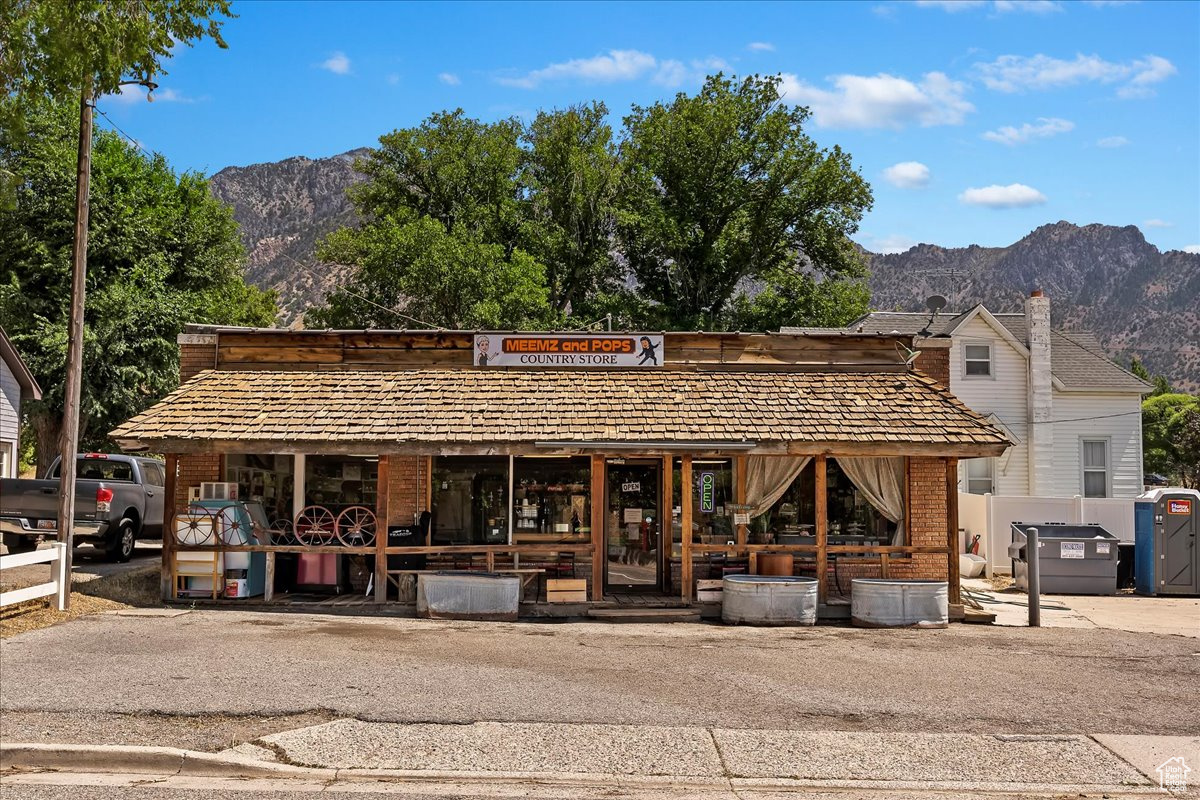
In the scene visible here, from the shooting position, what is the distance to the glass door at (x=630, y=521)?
1702 cm

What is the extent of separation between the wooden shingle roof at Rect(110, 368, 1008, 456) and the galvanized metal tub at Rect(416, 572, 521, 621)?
191 centimetres

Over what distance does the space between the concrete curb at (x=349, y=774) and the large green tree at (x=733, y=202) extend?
32.2 metres

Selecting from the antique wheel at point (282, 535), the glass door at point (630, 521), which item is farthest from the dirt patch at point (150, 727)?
the glass door at point (630, 521)

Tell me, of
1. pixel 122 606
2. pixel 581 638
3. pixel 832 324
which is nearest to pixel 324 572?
pixel 122 606

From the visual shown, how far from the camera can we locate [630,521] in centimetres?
1711

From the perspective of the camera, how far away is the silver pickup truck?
1773cm

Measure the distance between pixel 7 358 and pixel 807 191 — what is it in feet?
90.5

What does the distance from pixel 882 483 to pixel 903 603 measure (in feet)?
7.71

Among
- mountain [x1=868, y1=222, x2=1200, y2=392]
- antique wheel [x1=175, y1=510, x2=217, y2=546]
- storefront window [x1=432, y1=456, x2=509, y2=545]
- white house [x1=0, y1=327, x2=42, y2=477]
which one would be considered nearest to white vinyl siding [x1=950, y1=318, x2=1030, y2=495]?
storefront window [x1=432, y1=456, x2=509, y2=545]

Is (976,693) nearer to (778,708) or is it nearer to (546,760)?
(778,708)

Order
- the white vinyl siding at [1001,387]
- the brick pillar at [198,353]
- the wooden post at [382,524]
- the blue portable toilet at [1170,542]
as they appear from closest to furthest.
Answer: the wooden post at [382,524] < the brick pillar at [198,353] < the blue portable toilet at [1170,542] < the white vinyl siding at [1001,387]

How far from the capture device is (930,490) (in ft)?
53.8

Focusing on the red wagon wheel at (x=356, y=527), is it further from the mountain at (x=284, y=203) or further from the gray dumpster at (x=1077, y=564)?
the mountain at (x=284, y=203)

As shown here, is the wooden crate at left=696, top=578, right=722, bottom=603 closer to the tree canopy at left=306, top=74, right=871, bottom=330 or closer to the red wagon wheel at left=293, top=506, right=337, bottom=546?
the red wagon wheel at left=293, top=506, right=337, bottom=546
